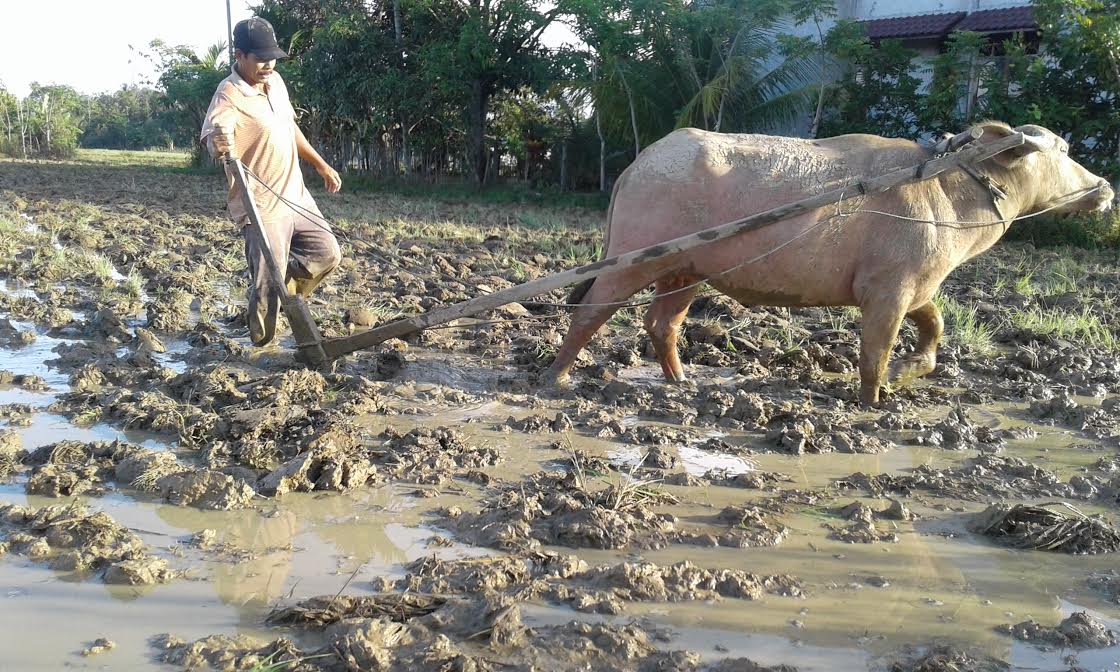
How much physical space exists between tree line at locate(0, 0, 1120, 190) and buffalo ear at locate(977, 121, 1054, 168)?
7.70 meters

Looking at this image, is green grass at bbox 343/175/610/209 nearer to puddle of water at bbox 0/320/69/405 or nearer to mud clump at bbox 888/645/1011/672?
puddle of water at bbox 0/320/69/405

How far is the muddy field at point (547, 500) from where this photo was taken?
98.3 inches

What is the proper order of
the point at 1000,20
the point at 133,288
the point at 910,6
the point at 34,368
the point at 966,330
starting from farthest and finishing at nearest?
the point at 910,6
the point at 1000,20
the point at 133,288
the point at 966,330
the point at 34,368

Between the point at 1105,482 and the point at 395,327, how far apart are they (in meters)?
3.20

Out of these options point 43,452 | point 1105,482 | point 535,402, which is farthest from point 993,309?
point 43,452

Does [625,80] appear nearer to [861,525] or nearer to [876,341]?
[876,341]

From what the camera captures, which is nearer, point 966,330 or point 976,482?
point 976,482

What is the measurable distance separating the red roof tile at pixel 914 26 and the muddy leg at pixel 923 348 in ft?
38.6

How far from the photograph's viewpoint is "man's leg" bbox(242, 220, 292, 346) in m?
4.95

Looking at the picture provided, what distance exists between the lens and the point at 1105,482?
149 inches

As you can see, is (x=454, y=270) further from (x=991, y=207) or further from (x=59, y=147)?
(x=59, y=147)

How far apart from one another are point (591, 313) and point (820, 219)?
1234 millimetres

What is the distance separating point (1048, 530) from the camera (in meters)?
3.17

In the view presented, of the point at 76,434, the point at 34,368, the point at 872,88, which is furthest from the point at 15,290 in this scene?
the point at 872,88
